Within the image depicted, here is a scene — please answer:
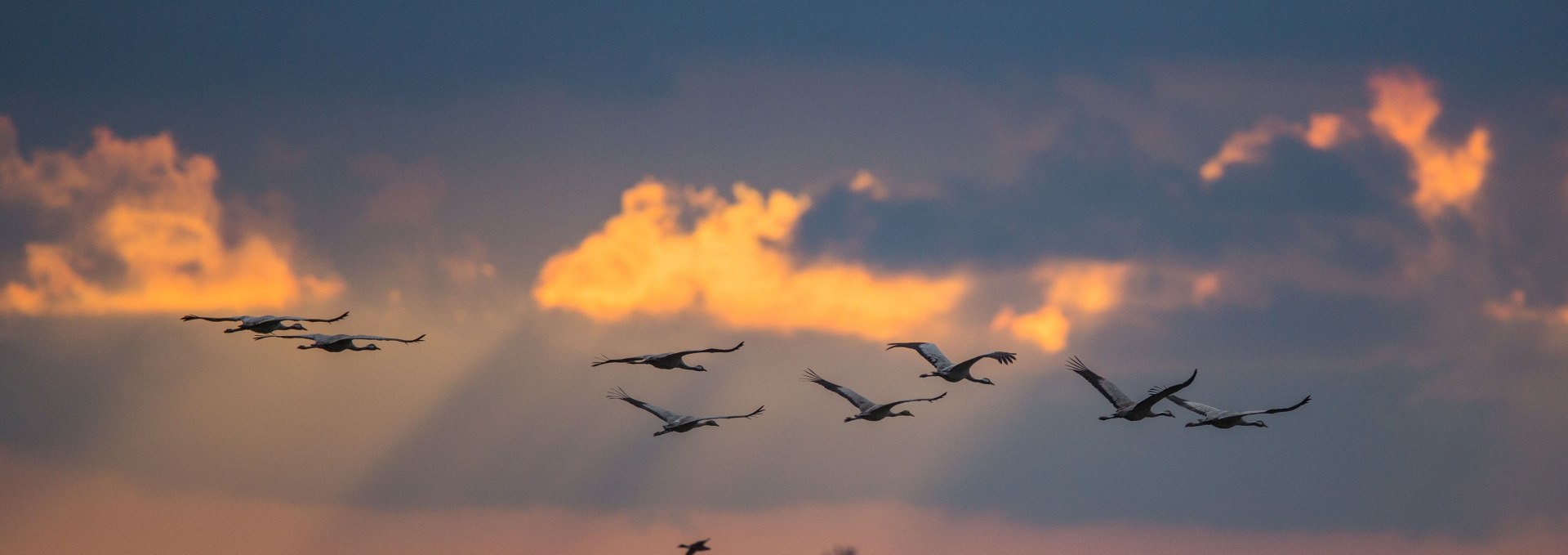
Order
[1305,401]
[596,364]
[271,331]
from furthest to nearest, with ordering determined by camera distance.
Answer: [271,331]
[596,364]
[1305,401]

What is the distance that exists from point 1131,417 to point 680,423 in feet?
83.2

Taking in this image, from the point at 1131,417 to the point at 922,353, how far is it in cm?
1425

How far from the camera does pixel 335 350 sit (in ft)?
345

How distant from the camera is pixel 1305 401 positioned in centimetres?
8481

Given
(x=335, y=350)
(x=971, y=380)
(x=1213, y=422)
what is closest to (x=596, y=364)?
(x=335, y=350)

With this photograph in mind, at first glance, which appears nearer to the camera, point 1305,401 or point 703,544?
point 1305,401

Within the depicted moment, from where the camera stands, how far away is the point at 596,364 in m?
94.3

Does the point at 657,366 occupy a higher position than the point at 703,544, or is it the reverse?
the point at 657,366

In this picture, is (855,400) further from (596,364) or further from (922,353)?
(596,364)

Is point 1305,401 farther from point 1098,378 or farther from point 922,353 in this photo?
point 922,353

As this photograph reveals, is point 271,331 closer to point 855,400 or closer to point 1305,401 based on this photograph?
point 855,400

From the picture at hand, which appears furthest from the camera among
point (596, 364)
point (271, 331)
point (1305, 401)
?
point (271, 331)

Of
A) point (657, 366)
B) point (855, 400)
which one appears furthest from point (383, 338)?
point (855, 400)

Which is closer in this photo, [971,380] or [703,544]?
[703,544]
